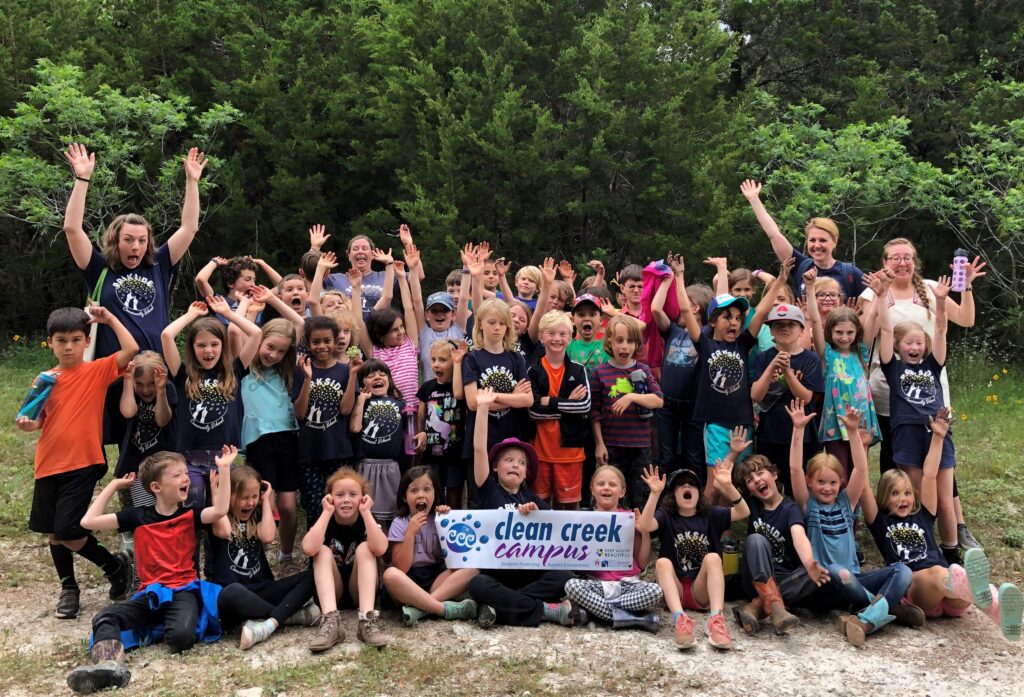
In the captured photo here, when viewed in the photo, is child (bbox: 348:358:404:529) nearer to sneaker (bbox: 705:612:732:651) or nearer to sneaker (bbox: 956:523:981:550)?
sneaker (bbox: 705:612:732:651)

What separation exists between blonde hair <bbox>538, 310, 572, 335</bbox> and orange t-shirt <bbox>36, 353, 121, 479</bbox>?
2666mm

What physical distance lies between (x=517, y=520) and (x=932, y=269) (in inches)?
403

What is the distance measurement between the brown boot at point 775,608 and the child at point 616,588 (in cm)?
60

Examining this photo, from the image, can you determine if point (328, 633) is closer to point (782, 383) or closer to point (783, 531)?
point (783, 531)

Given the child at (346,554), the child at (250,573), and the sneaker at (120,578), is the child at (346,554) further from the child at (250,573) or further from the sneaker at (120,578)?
the sneaker at (120,578)

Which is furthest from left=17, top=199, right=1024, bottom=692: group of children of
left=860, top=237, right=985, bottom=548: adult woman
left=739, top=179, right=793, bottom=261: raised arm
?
left=739, top=179, right=793, bottom=261: raised arm

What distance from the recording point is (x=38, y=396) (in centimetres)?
555

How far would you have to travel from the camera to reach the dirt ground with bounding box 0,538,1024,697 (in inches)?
187

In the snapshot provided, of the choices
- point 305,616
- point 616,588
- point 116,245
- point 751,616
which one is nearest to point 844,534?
point 751,616

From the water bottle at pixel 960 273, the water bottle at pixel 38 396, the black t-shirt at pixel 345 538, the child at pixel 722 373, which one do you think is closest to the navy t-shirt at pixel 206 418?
the water bottle at pixel 38 396

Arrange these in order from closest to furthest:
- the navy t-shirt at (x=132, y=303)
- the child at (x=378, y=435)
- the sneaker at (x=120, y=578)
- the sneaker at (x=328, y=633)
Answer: the sneaker at (x=328, y=633)
the sneaker at (x=120, y=578)
the navy t-shirt at (x=132, y=303)
the child at (x=378, y=435)

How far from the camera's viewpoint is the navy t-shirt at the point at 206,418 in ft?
18.6

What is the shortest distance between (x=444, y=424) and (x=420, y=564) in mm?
972

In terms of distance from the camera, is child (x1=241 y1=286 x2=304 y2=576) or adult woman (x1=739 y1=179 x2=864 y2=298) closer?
child (x1=241 y1=286 x2=304 y2=576)
